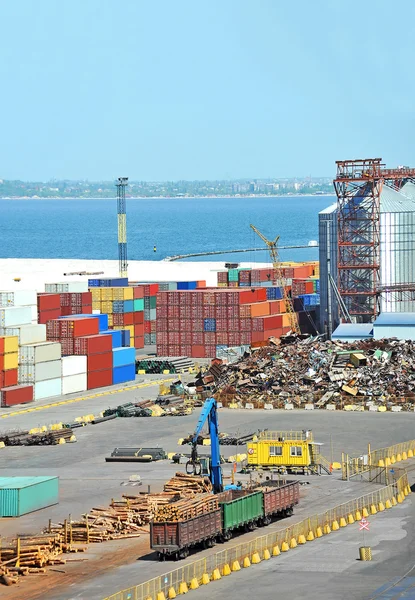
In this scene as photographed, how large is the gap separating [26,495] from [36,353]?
118 ft

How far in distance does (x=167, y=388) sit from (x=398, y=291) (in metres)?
27.9

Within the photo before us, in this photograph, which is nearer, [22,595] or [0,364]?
[22,595]

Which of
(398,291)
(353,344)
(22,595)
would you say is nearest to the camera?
(22,595)

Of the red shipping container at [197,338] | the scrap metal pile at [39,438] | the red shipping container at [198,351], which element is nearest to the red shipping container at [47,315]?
the red shipping container at [197,338]

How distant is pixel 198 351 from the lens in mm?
116438

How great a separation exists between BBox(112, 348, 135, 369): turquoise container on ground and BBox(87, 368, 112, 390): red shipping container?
3.32ft

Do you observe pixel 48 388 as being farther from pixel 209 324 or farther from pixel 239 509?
pixel 239 509

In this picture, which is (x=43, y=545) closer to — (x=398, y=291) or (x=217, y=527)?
(x=217, y=527)

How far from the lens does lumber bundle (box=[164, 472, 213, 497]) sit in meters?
52.3

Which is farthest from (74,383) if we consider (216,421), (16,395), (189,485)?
(216,421)

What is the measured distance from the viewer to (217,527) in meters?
48.0

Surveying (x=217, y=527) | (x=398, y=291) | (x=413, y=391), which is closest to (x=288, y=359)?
(x=413, y=391)

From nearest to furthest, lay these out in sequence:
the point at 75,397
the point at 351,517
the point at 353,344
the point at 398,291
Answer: the point at 351,517 < the point at 75,397 < the point at 353,344 < the point at 398,291

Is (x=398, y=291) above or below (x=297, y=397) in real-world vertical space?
above
